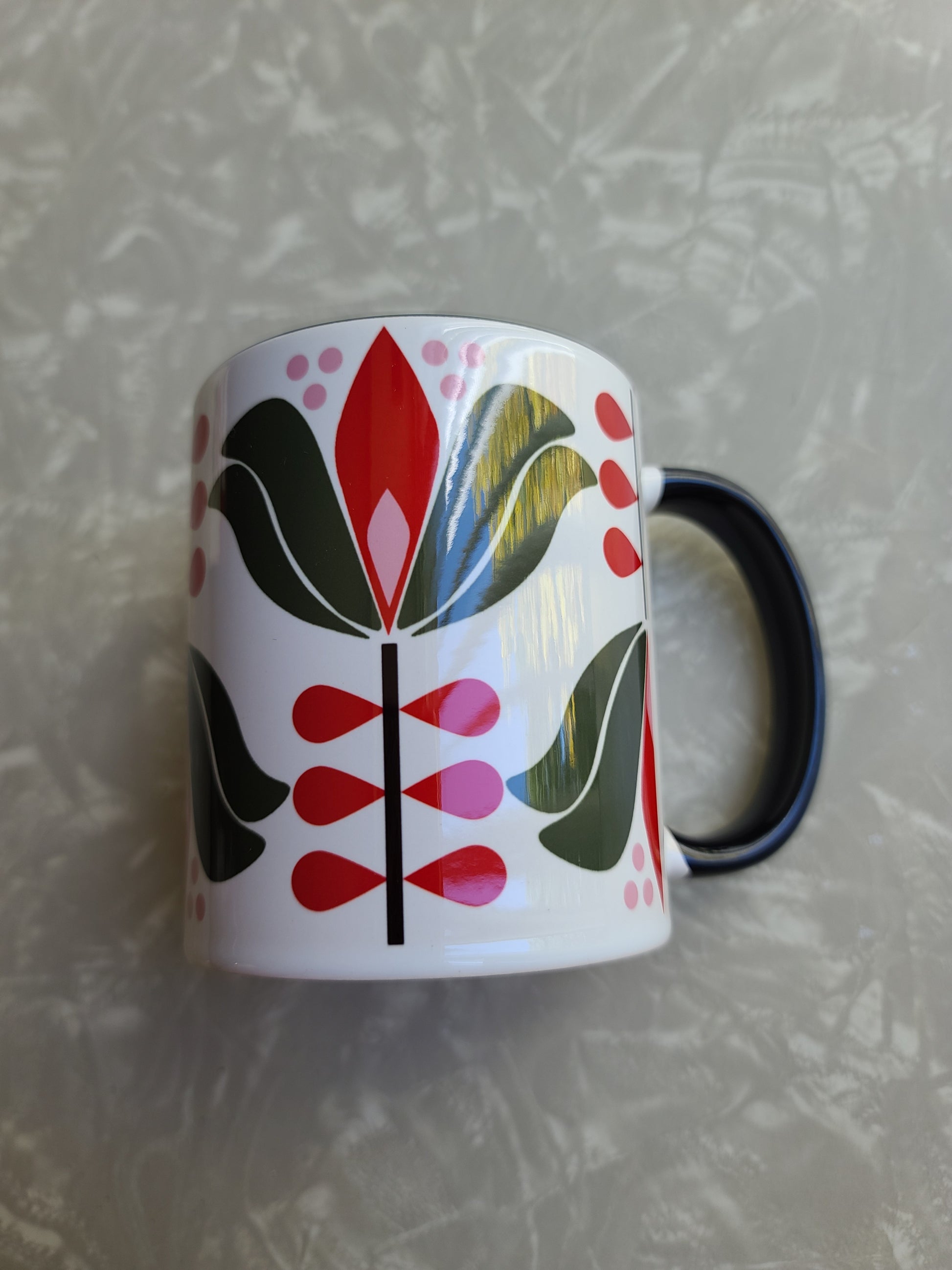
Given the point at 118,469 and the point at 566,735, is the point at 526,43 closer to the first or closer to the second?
the point at 118,469

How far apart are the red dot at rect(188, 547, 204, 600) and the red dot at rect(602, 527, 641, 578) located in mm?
200

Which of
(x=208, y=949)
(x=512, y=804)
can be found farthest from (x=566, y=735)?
(x=208, y=949)

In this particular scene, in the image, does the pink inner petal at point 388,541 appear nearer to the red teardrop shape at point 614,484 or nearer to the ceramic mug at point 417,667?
the ceramic mug at point 417,667

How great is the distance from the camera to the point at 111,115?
2.26 ft

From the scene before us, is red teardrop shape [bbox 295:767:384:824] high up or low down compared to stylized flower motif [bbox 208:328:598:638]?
down

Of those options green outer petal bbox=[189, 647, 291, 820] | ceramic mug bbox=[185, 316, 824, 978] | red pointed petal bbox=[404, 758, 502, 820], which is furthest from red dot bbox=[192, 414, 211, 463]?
red pointed petal bbox=[404, 758, 502, 820]

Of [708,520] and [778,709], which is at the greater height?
[708,520]

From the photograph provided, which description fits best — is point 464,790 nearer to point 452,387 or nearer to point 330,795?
point 330,795

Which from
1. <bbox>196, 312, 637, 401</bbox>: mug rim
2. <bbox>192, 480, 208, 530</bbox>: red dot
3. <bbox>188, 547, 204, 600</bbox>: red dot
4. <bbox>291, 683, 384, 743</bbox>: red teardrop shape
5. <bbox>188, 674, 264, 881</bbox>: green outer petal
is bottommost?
<bbox>188, 674, 264, 881</bbox>: green outer petal

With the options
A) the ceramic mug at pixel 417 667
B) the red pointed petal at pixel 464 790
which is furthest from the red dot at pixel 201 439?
the red pointed petal at pixel 464 790

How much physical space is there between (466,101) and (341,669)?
48 centimetres

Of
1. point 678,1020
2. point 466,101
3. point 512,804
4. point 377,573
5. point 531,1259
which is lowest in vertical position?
point 531,1259

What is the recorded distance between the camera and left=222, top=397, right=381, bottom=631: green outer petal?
42cm

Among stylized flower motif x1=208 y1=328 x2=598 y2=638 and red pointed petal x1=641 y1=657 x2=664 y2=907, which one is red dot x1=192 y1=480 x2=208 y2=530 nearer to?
stylized flower motif x1=208 y1=328 x2=598 y2=638
